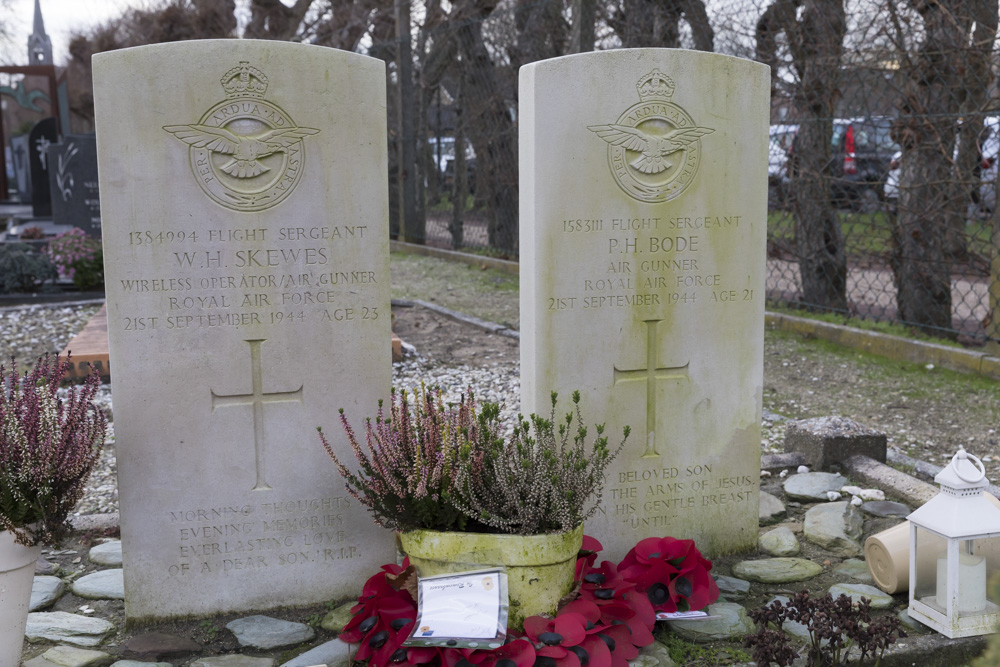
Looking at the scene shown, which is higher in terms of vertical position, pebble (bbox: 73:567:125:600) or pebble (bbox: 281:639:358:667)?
pebble (bbox: 73:567:125:600)

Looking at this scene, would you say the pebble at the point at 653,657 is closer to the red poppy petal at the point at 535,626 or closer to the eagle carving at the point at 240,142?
the red poppy petal at the point at 535,626

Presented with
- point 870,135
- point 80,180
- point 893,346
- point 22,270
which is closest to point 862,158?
point 870,135

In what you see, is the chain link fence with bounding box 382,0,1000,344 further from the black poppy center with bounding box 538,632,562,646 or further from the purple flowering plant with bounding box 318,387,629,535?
the black poppy center with bounding box 538,632,562,646

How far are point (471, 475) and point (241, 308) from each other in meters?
0.94

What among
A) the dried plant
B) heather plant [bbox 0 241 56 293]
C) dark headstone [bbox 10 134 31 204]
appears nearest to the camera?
the dried plant

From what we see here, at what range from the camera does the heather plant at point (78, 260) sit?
9.75 meters

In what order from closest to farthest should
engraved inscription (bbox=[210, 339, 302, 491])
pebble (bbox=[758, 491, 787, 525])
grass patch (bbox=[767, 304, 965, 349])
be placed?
1. engraved inscription (bbox=[210, 339, 302, 491])
2. pebble (bbox=[758, 491, 787, 525])
3. grass patch (bbox=[767, 304, 965, 349])

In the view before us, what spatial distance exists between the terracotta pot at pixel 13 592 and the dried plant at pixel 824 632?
2.00m

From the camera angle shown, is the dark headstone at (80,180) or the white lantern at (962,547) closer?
the white lantern at (962,547)

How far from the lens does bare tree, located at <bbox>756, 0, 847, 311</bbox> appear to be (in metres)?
7.32

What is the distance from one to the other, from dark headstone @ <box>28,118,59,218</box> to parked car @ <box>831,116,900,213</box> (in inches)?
540

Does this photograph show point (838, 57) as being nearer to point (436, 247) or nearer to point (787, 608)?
point (787, 608)

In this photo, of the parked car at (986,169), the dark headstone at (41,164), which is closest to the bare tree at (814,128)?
the parked car at (986,169)

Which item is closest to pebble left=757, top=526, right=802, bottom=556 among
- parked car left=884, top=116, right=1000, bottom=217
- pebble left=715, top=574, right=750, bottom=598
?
pebble left=715, top=574, right=750, bottom=598
